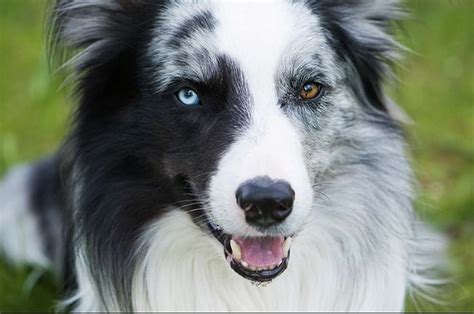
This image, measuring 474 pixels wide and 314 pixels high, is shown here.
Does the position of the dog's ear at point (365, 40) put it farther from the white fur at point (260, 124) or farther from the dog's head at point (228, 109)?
the white fur at point (260, 124)

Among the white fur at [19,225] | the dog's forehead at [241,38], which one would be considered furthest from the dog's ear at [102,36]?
the white fur at [19,225]

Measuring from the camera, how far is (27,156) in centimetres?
618

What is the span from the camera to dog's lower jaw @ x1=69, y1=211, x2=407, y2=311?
151 inches

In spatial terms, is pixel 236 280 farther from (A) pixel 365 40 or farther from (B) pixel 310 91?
(A) pixel 365 40

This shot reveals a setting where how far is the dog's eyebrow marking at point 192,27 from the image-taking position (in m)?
3.53

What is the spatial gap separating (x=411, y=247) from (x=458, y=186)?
1.74 metres

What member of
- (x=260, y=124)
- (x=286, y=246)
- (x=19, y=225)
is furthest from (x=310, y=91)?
(x=19, y=225)

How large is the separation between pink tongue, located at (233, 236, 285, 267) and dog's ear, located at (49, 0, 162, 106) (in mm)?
817

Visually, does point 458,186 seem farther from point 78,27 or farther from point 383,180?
point 78,27

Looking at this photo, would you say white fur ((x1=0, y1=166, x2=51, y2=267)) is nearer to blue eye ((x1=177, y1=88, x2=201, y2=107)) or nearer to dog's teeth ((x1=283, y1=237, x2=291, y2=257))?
blue eye ((x1=177, y1=88, x2=201, y2=107))

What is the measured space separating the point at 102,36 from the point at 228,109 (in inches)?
28.3

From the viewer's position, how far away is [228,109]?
3.48m

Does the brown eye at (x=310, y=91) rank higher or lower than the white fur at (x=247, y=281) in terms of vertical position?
higher

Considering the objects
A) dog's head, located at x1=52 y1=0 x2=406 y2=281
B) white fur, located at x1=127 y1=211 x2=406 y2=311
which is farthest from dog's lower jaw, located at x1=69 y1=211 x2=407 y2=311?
dog's head, located at x1=52 y1=0 x2=406 y2=281
